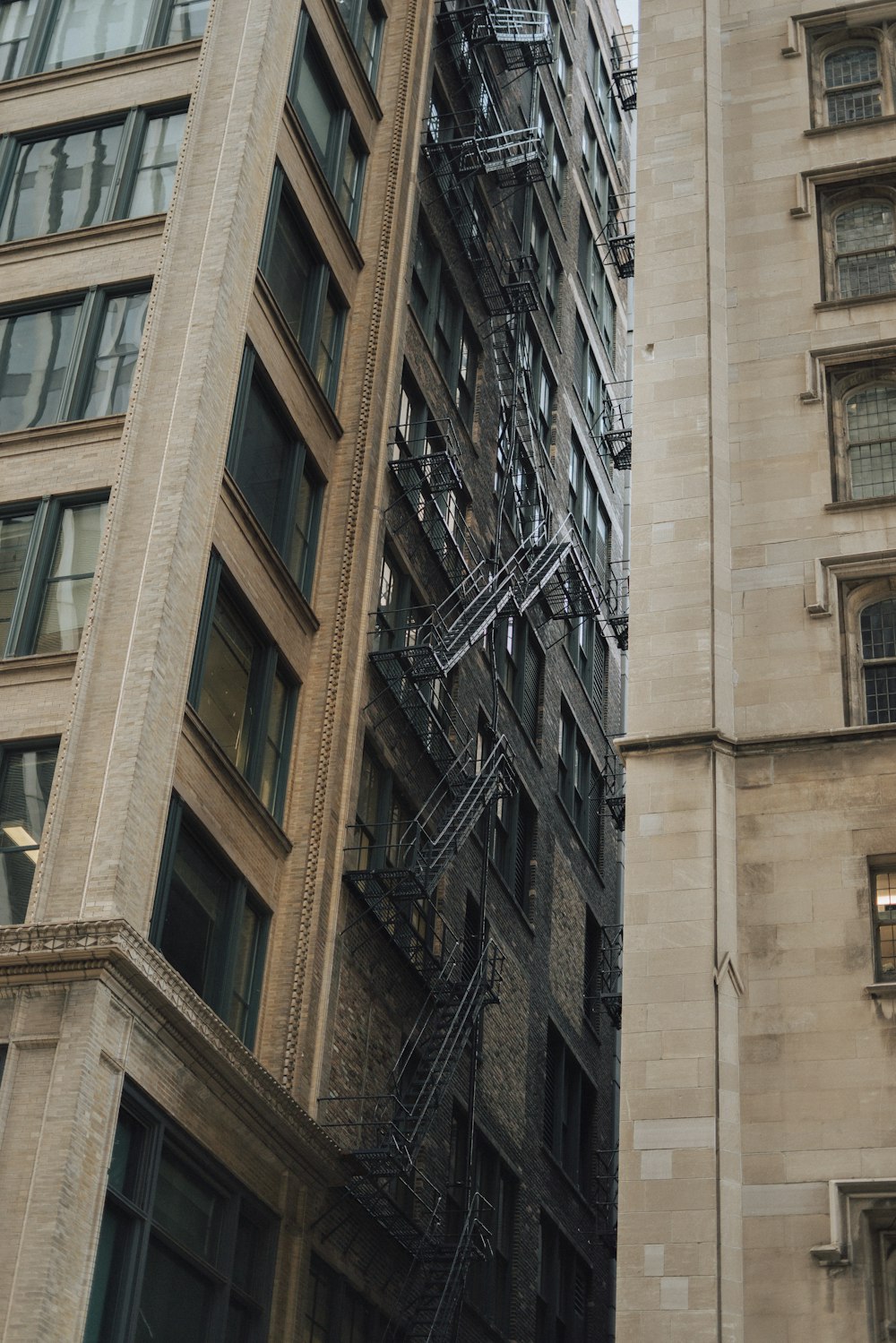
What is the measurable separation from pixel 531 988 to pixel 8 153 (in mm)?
22603

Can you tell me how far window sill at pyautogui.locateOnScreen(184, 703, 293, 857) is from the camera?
1085 inches

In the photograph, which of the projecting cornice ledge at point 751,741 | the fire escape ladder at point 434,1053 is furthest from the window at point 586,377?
the projecting cornice ledge at point 751,741

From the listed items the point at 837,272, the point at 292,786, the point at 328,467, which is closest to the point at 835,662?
the point at 837,272

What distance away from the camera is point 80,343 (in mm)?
30422

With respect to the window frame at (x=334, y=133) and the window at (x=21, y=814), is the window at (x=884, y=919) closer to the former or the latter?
the window at (x=21, y=814)

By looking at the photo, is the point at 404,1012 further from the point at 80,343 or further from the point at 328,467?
the point at 80,343

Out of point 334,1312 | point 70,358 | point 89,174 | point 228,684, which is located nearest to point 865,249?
point 228,684

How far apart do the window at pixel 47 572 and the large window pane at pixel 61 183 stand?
20.8 feet

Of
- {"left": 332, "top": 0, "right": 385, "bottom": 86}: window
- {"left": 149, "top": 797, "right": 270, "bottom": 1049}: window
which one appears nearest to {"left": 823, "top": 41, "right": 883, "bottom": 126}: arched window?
{"left": 332, "top": 0, "right": 385, "bottom": 86}: window

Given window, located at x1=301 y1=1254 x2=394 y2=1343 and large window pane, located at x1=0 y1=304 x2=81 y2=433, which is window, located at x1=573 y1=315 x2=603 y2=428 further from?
window, located at x1=301 y1=1254 x2=394 y2=1343

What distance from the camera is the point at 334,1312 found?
97.3 feet

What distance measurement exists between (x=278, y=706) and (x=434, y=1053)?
25.5 feet

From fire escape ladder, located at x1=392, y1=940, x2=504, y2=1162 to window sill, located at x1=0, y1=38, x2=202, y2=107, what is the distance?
58.9ft

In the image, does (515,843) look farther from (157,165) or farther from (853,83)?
(853,83)
